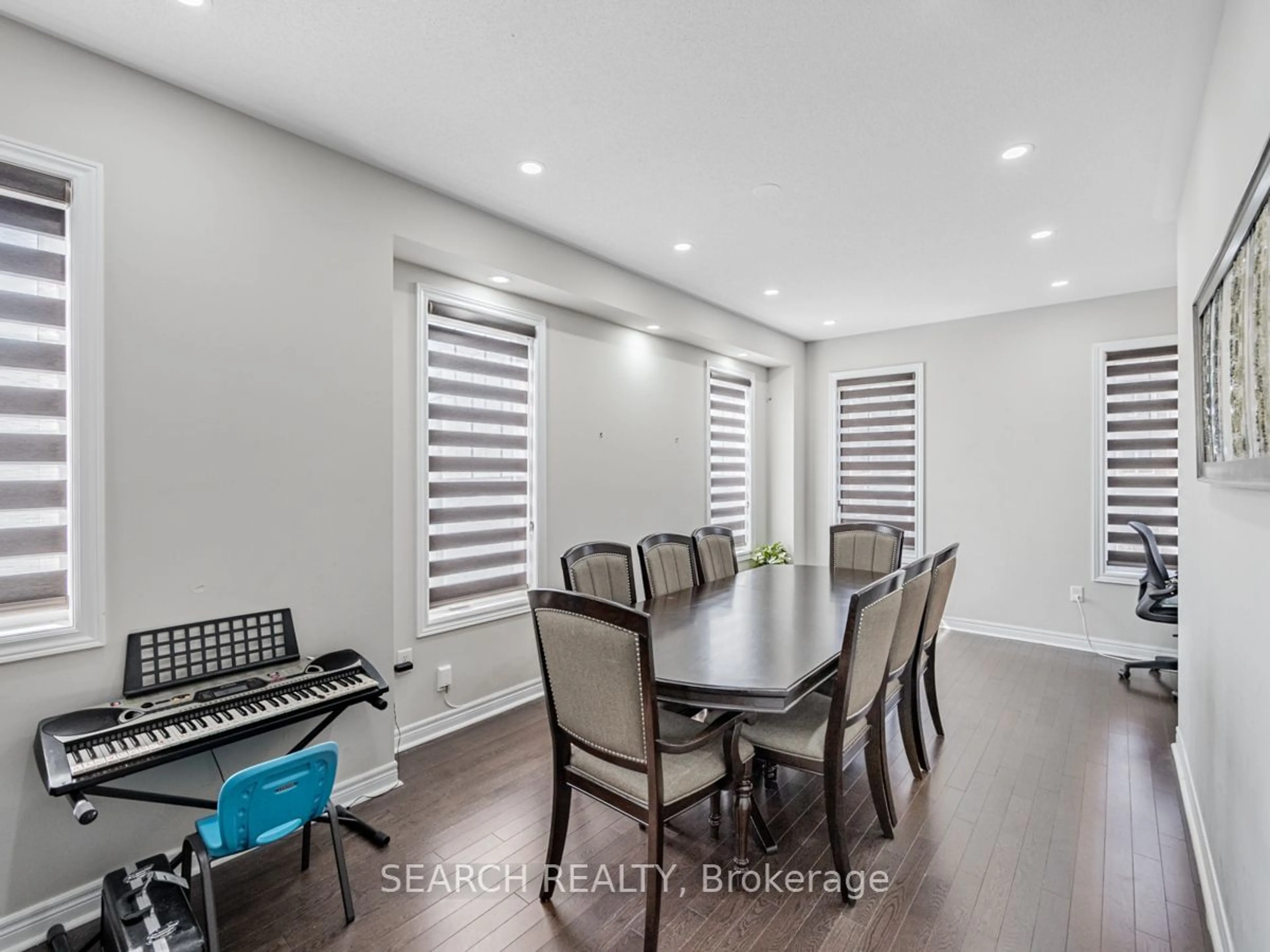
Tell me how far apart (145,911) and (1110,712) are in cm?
451

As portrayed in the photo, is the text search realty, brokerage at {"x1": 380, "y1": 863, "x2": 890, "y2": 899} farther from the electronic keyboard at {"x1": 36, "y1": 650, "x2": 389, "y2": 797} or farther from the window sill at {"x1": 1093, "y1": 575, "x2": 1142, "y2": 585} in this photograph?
the window sill at {"x1": 1093, "y1": 575, "x2": 1142, "y2": 585}

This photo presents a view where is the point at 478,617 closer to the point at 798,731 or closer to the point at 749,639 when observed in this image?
the point at 749,639

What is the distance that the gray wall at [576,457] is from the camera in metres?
3.15

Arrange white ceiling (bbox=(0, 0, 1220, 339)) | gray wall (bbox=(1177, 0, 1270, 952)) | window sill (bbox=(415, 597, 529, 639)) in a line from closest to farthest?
gray wall (bbox=(1177, 0, 1270, 952)), white ceiling (bbox=(0, 0, 1220, 339)), window sill (bbox=(415, 597, 529, 639))

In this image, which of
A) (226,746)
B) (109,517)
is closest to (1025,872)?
(226,746)

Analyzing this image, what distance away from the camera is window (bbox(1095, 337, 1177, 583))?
4.44m

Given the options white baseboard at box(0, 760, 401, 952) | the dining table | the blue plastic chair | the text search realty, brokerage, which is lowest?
the text search realty, brokerage

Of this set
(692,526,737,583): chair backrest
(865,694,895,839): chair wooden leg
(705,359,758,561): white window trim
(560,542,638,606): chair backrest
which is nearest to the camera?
(865,694,895,839): chair wooden leg

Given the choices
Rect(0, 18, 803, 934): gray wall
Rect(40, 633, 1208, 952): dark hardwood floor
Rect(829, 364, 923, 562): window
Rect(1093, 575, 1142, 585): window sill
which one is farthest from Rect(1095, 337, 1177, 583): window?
Rect(0, 18, 803, 934): gray wall

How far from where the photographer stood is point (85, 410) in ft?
6.31

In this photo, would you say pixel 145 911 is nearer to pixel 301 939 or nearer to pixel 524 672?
pixel 301 939

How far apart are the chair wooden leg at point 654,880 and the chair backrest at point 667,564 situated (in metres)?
1.58

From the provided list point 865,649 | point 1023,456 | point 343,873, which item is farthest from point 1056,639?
point 343,873

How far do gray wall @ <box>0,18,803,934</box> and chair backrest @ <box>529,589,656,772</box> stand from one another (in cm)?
117
